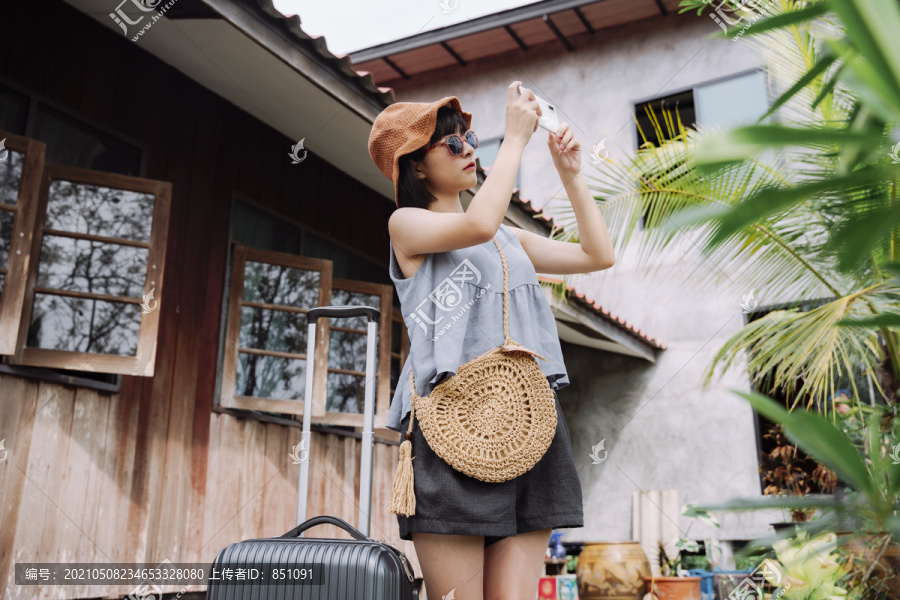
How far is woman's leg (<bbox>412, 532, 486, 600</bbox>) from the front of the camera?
1.28 metres

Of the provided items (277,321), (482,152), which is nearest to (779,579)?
(277,321)

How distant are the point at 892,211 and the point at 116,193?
12.1 ft

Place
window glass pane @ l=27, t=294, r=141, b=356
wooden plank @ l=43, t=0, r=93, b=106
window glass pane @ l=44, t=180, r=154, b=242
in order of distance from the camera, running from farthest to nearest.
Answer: wooden plank @ l=43, t=0, r=93, b=106, window glass pane @ l=44, t=180, r=154, b=242, window glass pane @ l=27, t=294, r=141, b=356

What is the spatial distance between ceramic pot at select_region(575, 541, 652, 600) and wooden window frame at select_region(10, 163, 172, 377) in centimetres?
380

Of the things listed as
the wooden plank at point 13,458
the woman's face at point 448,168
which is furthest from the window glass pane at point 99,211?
the woman's face at point 448,168

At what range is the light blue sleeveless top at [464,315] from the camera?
136 centimetres

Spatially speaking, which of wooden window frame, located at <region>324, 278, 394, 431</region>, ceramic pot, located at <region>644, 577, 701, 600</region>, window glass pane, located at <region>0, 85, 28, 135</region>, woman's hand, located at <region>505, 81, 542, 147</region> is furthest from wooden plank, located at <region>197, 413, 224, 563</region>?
ceramic pot, located at <region>644, 577, 701, 600</region>

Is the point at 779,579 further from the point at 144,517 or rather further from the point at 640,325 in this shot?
the point at 640,325

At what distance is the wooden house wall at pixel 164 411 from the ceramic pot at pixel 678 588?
7.76ft

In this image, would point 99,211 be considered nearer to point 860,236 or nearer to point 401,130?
point 401,130

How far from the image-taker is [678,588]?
5.48m

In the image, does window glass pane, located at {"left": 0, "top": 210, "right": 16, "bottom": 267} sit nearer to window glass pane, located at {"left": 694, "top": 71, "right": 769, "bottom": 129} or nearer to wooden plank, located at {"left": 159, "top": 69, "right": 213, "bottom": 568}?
wooden plank, located at {"left": 159, "top": 69, "right": 213, "bottom": 568}

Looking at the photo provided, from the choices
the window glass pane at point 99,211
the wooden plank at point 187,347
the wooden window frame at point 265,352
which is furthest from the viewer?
the wooden window frame at point 265,352

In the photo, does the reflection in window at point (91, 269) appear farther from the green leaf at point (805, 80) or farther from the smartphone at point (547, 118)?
the green leaf at point (805, 80)
